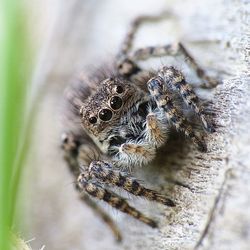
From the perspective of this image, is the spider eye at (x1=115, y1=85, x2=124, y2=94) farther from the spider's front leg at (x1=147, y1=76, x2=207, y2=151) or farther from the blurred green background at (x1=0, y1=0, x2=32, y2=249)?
the blurred green background at (x1=0, y1=0, x2=32, y2=249)

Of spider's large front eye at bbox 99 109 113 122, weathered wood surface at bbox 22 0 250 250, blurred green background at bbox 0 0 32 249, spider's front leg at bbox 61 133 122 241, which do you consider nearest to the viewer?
weathered wood surface at bbox 22 0 250 250

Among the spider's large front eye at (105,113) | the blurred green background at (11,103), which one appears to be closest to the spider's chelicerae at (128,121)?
the spider's large front eye at (105,113)

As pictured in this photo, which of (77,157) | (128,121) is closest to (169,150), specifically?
(128,121)

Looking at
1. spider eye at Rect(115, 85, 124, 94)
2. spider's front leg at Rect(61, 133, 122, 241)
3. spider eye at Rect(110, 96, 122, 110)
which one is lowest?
spider's front leg at Rect(61, 133, 122, 241)

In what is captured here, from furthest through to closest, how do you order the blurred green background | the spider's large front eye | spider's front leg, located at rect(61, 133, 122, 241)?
spider's front leg, located at rect(61, 133, 122, 241)
the spider's large front eye
the blurred green background

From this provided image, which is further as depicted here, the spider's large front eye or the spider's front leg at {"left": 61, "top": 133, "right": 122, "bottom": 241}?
the spider's front leg at {"left": 61, "top": 133, "right": 122, "bottom": 241}

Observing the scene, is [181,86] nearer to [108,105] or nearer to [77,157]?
[108,105]

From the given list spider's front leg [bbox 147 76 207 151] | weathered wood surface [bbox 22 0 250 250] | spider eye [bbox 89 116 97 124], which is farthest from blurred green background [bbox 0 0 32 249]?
spider's front leg [bbox 147 76 207 151]

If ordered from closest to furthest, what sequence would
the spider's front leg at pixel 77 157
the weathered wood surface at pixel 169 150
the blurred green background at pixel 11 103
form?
the weathered wood surface at pixel 169 150 → the blurred green background at pixel 11 103 → the spider's front leg at pixel 77 157

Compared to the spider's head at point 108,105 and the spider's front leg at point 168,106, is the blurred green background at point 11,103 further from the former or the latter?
the spider's front leg at point 168,106
